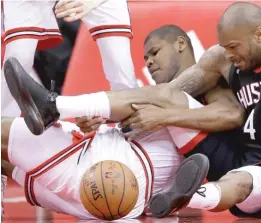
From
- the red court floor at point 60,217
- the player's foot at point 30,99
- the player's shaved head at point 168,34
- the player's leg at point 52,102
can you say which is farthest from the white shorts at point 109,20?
the red court floor at point 60,217

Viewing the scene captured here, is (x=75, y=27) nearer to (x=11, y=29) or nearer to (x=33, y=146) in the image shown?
(x=11, y=29)

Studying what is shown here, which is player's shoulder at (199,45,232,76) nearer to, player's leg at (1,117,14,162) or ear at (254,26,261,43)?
ear at (254,26,261,43)

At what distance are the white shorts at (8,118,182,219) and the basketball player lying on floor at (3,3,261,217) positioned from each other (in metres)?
0.11

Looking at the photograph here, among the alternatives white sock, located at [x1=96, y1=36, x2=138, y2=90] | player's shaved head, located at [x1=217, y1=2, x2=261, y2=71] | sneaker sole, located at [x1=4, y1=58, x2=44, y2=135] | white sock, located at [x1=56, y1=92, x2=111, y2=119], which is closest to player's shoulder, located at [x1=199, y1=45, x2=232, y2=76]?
player's shaved head, located at [x1=217, y1=2, x2=261, y2=71]

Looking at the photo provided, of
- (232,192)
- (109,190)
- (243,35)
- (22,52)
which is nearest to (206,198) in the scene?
(232,192)

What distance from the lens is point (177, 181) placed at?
280 cm

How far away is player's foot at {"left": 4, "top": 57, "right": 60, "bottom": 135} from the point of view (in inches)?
115

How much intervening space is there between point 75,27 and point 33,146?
2498 millimetres

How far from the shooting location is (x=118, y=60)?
3.65 metres

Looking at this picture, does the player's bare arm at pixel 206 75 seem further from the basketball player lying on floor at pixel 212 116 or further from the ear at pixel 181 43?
the ear at pixel 181 43

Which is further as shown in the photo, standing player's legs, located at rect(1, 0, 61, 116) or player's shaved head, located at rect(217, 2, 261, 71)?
standing player's legs, located at rect(1, 0, 61, 116)

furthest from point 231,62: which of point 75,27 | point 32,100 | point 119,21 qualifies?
point 75,27

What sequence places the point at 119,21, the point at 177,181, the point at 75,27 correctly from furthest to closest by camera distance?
the point at 75,27, the point at 119,21, the point at 177,181

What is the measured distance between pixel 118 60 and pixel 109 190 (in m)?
0.97
